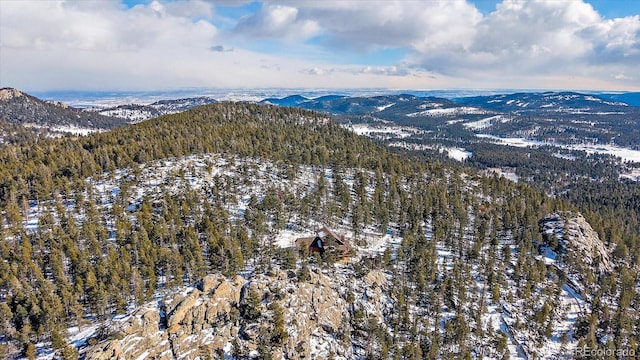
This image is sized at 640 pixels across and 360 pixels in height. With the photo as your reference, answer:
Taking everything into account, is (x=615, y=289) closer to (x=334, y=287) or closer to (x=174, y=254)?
(x=334, y=287)

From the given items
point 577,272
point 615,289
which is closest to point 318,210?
point 577,272

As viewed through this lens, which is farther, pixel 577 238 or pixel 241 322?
pixel 577 238

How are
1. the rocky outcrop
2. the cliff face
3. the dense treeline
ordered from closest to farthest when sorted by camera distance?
the cliff face
the dense treeline
the rocky outcrop

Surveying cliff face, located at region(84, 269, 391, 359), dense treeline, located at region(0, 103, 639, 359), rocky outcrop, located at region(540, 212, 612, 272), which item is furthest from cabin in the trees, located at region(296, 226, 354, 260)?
rocky outcrop, located at region(540, 212, 612, 272)

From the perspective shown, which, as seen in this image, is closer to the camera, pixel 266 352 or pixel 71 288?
pixel 266 352

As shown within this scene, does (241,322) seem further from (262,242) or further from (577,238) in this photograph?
(577,238)

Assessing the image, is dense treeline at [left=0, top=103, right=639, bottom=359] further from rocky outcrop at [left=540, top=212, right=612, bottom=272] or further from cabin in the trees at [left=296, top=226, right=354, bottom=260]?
cabin in the trees at [left=296, top=226, right=354, bottom=260]

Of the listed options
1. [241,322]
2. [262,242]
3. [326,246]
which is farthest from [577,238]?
[241,322]
